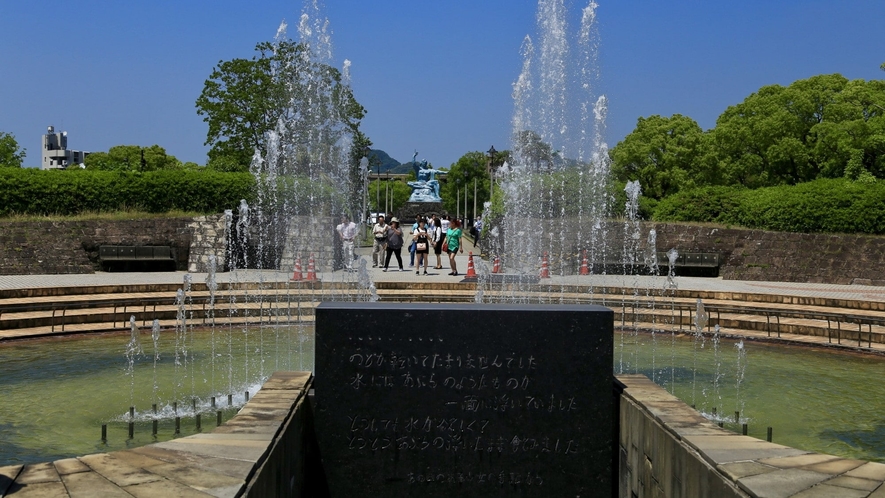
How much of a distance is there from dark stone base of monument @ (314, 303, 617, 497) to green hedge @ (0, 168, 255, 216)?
19488mm

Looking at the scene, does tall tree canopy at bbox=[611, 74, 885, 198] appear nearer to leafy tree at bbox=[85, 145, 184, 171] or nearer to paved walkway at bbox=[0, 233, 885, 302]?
paved walkway at bbox=[0, 233, 885, 302]

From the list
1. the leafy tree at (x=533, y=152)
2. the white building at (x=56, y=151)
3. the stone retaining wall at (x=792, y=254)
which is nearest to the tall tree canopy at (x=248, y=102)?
the leafy tree at (x=533, y=152)

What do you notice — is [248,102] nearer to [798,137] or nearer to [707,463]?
[798,137]

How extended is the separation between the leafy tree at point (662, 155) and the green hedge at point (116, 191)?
1093 inches

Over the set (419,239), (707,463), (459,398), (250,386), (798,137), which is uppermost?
(798,137)

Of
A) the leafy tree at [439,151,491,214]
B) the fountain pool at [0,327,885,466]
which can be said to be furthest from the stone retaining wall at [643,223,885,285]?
the leafy tree at [439,151,491,214]

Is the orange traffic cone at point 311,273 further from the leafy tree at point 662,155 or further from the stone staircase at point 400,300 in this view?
the leafy tree at point 662,155

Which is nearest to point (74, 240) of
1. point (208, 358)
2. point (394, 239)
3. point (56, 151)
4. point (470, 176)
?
point (394, 239)

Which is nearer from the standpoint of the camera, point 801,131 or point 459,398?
point 459,398

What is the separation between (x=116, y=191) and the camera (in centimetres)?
2300

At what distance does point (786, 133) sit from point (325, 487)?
36911mm

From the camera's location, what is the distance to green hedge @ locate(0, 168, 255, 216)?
22.3 meters

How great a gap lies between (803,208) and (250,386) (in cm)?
1617

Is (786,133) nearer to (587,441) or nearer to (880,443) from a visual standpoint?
(880,443)
